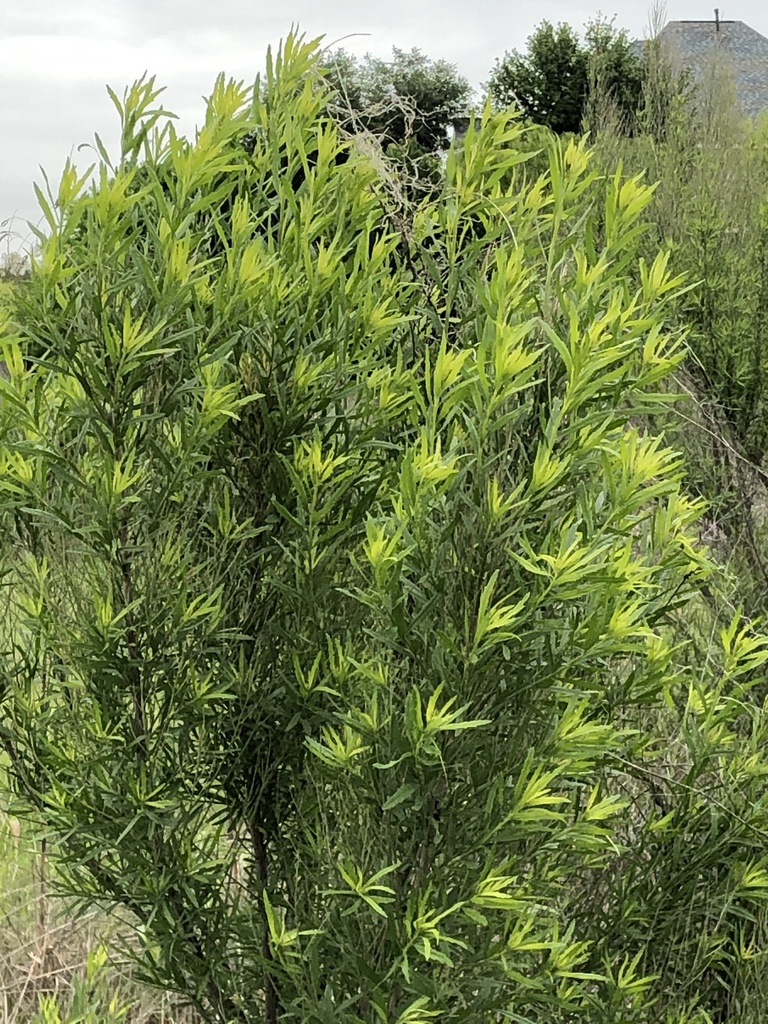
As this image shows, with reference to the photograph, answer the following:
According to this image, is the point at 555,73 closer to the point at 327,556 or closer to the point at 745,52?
the point at 745,52

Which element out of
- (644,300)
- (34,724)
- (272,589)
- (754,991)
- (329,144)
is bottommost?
(754,991)

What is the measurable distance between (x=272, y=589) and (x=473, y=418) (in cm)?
53

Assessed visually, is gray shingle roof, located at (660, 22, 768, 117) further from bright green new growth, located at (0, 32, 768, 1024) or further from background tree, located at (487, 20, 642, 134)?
bright green new growth, located at (0, 32, 768, 1024)

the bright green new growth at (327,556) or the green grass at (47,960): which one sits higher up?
the bright green new growth at (327,556)

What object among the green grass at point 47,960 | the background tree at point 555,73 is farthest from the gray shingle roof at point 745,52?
the green grass at point 47,960

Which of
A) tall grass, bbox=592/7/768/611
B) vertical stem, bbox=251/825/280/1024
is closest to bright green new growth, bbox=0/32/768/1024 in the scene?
vertical stem, bbox=251/825/280/1024

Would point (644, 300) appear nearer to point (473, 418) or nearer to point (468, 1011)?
point (473, 418)

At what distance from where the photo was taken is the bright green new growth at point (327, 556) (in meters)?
1.59

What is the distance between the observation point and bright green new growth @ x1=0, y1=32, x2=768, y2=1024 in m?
1.59

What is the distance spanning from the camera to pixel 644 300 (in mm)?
1934

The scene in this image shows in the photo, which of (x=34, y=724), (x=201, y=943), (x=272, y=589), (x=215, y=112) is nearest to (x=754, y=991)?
(x=201, y=943)

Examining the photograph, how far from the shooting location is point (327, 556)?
5.81ft

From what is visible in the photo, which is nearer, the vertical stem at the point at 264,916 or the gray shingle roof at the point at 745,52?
the vertical stem at the point at 264,916

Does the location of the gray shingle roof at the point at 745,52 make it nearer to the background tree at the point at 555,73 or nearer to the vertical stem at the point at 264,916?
the background tree at the point at 555,73
